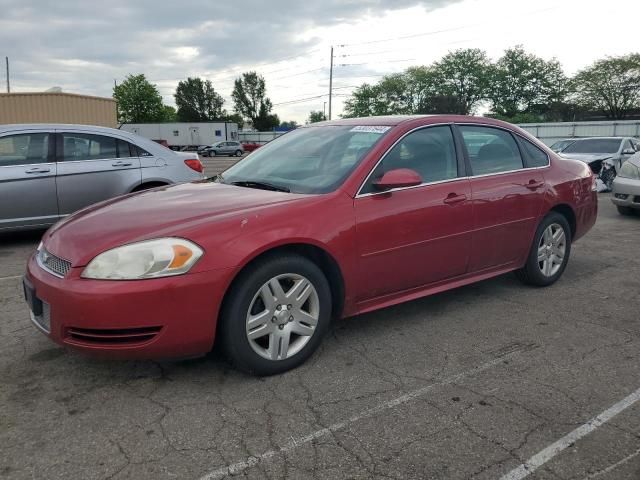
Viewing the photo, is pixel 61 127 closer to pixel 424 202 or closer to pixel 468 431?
pixel 424 202

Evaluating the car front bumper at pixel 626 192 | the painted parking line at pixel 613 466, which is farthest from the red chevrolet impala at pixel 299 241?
the car front bumper at pixel 626 192

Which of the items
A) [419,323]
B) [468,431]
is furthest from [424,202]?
[468,431]

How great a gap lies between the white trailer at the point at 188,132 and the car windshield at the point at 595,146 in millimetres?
43964

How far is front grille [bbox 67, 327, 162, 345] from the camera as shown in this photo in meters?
2.75

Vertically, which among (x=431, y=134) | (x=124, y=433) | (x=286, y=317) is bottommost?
(x=124, y=433)

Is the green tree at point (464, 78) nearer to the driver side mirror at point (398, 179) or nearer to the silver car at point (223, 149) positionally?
the silver car at point (223, 149)

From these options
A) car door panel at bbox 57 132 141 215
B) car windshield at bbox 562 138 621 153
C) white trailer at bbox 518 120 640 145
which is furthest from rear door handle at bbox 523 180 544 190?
white trailer at bbox 518 120 640 145

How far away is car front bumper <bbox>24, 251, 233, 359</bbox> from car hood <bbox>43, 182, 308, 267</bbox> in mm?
189

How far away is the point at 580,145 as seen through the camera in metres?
14.7

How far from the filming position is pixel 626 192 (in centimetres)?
896

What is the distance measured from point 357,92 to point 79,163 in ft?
294

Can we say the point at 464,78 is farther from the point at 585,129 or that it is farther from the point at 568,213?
the point at 568,213

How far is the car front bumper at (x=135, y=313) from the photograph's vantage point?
2.69 m

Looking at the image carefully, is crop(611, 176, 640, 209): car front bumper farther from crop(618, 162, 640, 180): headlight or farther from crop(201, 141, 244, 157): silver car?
crop(201, 141, 244, 157): silver car
